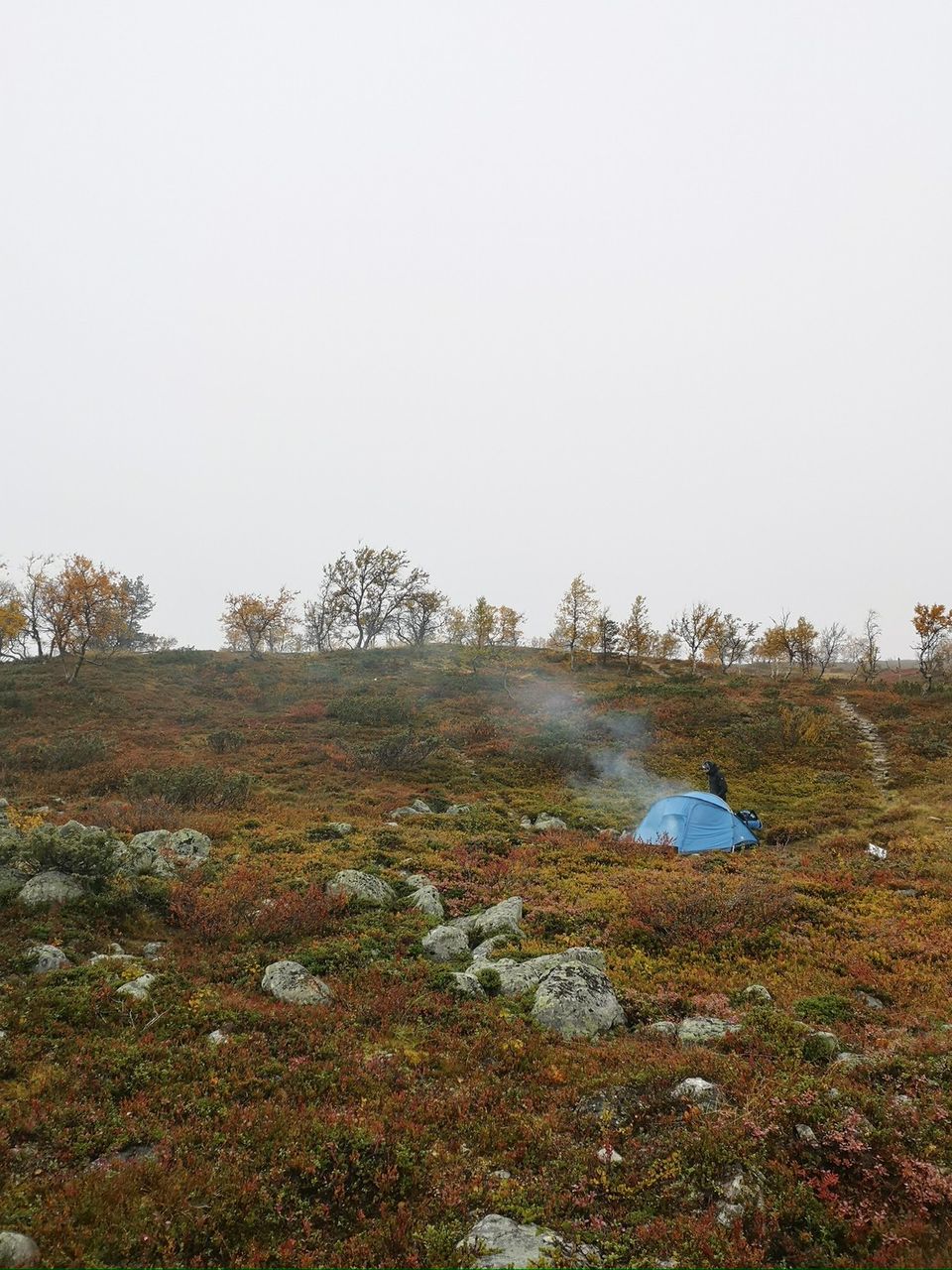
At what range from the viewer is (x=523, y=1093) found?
7281 mm

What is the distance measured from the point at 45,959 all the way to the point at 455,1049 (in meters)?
6.52

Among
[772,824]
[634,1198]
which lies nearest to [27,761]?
[634,1198]

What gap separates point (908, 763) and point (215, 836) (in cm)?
2969

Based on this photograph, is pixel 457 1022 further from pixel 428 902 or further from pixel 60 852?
pixel 60 852

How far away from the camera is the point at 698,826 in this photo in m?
19.9

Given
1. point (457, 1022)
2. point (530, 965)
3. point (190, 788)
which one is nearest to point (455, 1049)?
point (457, 1022)

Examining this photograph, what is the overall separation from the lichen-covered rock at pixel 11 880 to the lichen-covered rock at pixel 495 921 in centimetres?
842

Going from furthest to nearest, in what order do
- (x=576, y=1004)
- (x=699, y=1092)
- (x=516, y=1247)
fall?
(x=576, y=1004) → (x=699, y=1092) → (x=516, y=1247)

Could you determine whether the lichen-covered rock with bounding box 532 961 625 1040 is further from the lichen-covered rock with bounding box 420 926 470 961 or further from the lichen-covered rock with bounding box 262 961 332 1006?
the lichen-covered rock with bounding box 262 961 332 1006

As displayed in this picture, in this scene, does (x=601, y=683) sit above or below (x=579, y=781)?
above

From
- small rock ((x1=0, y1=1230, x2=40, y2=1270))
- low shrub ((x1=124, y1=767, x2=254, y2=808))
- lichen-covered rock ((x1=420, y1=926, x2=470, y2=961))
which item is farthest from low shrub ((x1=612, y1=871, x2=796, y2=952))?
low shrub ((x1=124, y1=767, x2=254, y2=808))

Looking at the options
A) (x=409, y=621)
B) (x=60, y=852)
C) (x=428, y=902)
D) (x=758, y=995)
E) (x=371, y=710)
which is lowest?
(x=758, y=995)

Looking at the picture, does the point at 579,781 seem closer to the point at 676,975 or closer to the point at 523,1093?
the point at 676,975

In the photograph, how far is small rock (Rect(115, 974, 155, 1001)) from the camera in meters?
8.64
